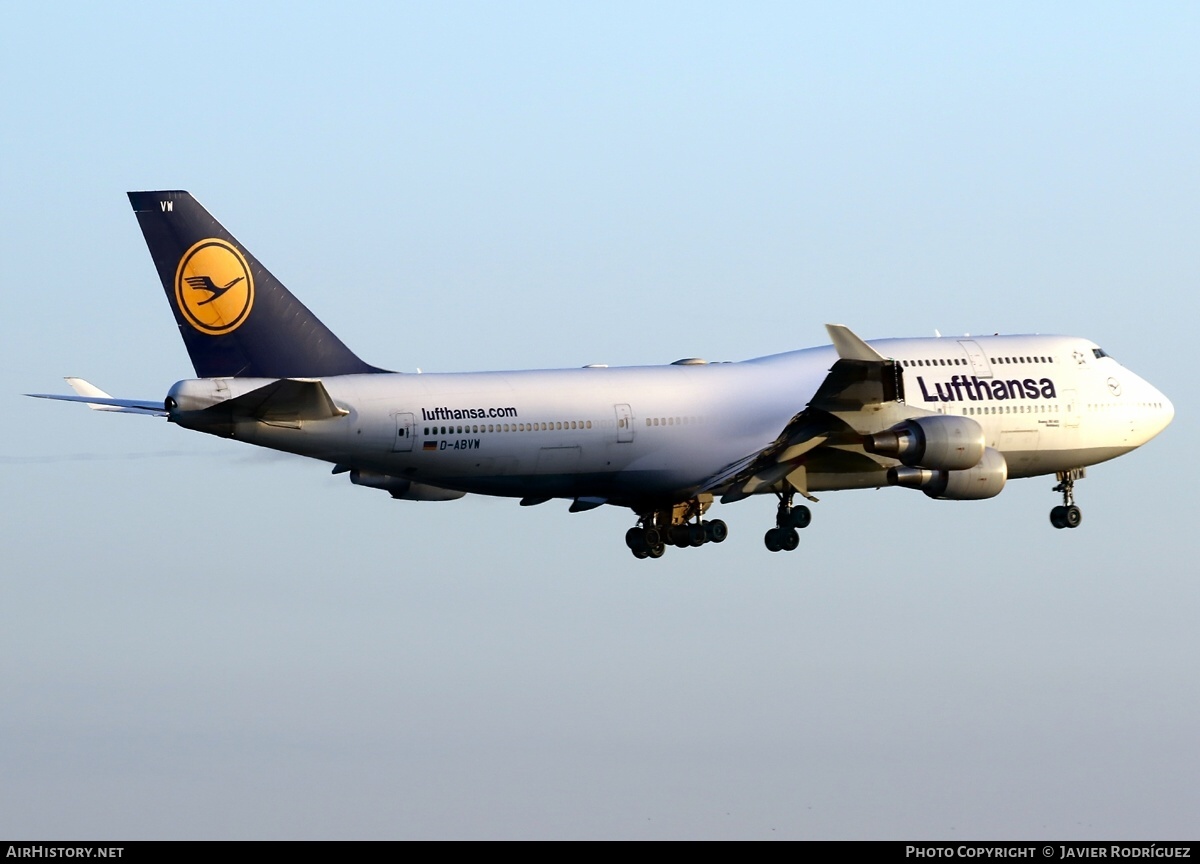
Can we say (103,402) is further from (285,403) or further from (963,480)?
(963,480)

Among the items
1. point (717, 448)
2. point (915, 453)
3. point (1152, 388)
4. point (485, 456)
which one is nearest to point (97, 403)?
point (485, 456)

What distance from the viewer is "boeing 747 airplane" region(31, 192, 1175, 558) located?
153ft

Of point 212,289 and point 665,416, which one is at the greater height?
point 212,289

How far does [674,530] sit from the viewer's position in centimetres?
5466

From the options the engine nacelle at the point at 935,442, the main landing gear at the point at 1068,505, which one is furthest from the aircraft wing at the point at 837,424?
the main landing gear at the point at 1068,505

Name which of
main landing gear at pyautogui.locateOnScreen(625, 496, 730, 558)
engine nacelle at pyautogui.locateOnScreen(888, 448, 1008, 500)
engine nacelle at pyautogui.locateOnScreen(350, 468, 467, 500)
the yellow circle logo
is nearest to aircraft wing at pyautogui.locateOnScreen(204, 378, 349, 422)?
the yellow circle logo

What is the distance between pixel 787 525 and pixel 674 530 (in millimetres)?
3054

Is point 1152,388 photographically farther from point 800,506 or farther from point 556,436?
point 556,436

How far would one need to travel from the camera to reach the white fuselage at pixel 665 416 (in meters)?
48.4

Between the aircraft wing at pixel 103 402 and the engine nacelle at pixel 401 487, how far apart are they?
5282 mm

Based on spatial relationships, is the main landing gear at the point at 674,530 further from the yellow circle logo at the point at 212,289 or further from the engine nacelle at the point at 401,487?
the yellow circle logo at the point at 212,289

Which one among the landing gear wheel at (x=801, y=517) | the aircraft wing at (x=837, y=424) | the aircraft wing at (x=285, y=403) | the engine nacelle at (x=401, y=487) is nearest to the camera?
the aircraft wing at (x=285, y=403)

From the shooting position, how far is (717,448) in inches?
2087

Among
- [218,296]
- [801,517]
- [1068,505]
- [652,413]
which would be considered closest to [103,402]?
[218,296]
